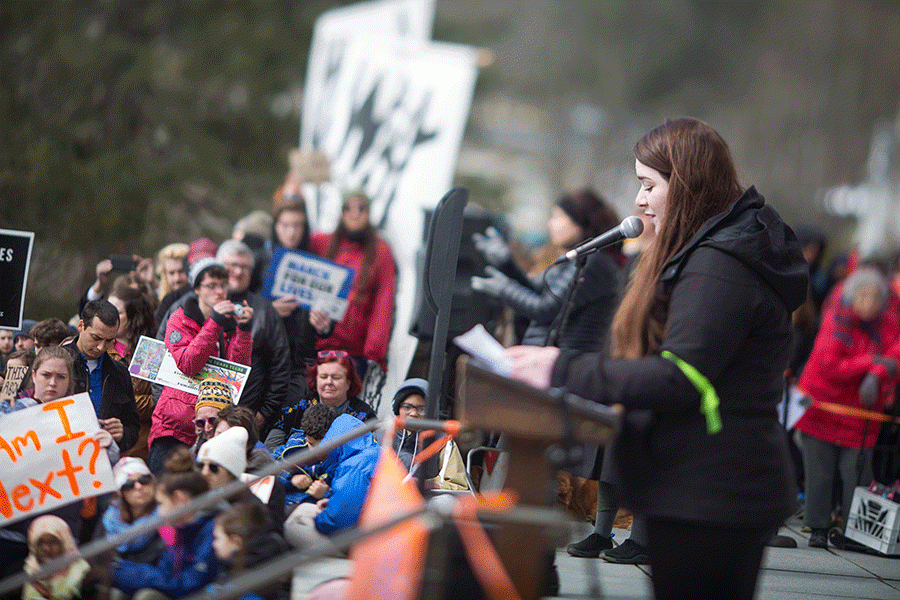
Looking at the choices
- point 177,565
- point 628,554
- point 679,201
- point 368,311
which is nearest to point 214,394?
point 177,565

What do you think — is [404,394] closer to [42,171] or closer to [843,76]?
[42,171]

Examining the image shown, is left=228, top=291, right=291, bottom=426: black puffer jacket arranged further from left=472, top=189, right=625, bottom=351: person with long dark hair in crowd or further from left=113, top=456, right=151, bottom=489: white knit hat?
left=472, top=189, right=625, bottom=351: person with long dark hair in crowd

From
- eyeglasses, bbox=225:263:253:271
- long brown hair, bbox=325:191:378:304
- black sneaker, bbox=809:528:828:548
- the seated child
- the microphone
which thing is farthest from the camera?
long brown hair, bbox=325:191:378:304

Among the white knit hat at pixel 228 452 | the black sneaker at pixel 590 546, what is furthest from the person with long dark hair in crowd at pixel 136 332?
the black sneaker at pixel 590 546

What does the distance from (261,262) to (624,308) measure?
397cm

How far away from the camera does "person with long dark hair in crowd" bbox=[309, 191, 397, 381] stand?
20.4 feet

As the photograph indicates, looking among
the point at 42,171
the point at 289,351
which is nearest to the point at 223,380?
the point at 289,351

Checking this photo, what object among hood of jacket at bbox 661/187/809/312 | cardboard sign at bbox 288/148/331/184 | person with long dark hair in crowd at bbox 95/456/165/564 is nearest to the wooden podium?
hood of jacket at bbox 661/187/809/312

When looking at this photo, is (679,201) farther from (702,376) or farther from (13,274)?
(13,274)

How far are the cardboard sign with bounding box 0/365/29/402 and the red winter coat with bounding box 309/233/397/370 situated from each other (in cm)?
191

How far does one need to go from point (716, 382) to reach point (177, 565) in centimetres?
192

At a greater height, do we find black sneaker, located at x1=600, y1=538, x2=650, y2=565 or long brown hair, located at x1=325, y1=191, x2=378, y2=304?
long brown hair, located at x1=325, y1=191, x2=378, y2=304

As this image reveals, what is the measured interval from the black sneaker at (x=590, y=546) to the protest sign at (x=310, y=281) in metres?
2.00

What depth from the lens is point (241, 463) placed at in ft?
12.5
